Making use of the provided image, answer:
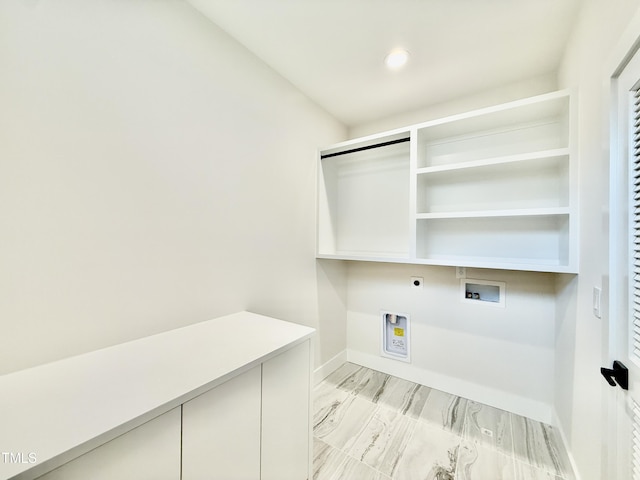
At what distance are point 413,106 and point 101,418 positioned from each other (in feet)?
8.85

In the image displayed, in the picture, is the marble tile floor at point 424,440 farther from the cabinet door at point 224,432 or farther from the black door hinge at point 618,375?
the black door hinge at point 618,375

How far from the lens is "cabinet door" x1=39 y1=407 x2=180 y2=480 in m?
0.60

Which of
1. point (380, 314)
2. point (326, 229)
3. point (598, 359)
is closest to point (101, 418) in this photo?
point (598, 359)

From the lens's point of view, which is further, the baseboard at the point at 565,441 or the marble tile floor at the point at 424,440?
the marble tile floor at the point at 424,440

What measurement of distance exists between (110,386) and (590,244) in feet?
6.63

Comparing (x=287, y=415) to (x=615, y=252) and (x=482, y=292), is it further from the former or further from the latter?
(x=482, y=292)

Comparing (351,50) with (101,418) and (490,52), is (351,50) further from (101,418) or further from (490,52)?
(101,418)

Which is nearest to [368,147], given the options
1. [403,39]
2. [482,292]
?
[403,39]

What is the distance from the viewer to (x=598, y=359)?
103 centimetres

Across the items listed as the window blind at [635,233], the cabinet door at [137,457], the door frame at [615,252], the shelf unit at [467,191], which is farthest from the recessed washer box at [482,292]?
the cabinet door at [137,457]

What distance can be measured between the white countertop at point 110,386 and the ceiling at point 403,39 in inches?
67.3

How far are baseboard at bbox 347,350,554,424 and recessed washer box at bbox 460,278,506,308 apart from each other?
675 millimetres

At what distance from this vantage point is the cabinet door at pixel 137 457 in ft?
1.97

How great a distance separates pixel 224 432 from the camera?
3.01 ft
